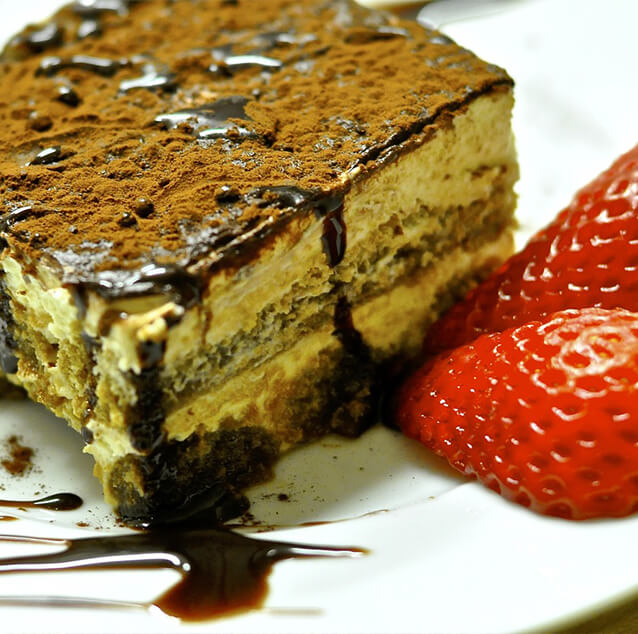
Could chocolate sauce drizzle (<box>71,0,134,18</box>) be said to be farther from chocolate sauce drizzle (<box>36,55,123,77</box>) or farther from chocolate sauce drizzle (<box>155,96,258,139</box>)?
chocolate sauce drizzle (<box>155,96,258,139</box>)

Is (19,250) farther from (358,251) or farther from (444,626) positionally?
(444,626)

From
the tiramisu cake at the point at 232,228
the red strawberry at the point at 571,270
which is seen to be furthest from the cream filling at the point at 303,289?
the red strawberry at the point at 571,270

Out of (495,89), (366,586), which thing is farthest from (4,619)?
(495,89)

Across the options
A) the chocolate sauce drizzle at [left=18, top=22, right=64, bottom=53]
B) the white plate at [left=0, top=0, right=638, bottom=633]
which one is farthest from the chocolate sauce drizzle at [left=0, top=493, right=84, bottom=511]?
the chocolate sauce drizzle at [left=18, top=22, right=64, bottom=53]

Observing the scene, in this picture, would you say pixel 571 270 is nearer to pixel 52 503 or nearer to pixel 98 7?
pixel 52 503

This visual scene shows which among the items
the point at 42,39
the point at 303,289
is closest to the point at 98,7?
the point at 42,39
